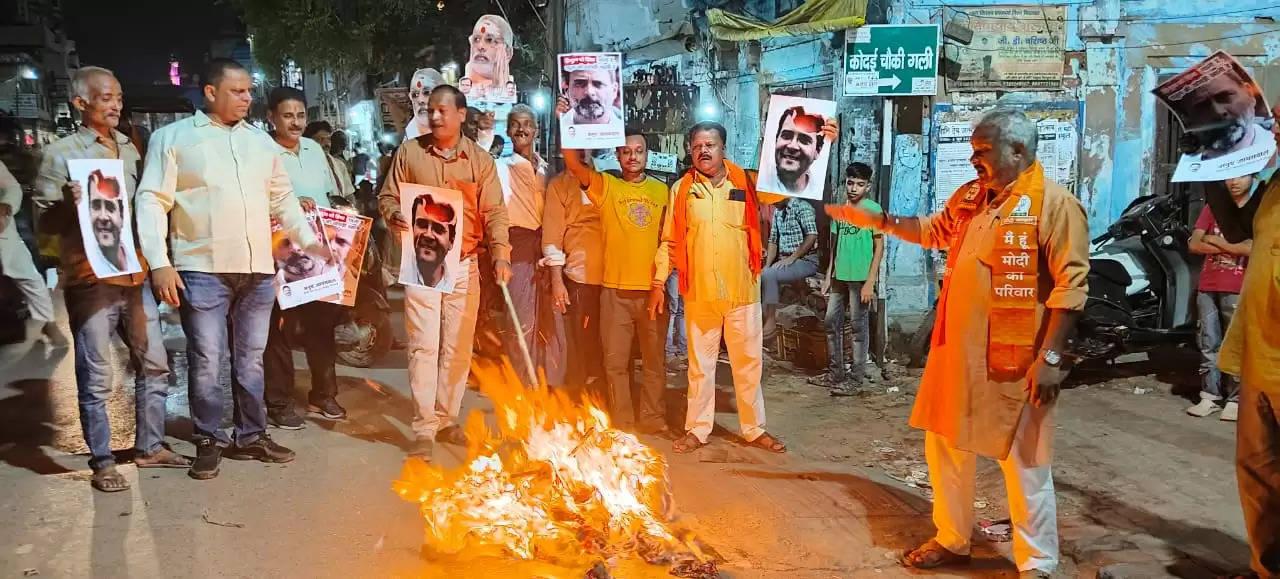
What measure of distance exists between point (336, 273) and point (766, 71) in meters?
8.88

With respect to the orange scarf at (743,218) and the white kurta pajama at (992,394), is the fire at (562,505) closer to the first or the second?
the white kurta pajama at (992,394)

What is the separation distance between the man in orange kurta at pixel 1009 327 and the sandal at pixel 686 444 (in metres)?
2.09

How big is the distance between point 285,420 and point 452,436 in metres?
1.31

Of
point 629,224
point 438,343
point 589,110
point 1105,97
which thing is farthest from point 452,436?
point 1105,97

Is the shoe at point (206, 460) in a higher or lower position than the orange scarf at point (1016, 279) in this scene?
lower

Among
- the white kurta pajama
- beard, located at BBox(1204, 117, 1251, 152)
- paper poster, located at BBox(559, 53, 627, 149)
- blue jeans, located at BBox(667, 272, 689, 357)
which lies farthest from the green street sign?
the white kurta pajama

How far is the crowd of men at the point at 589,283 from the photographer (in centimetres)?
378

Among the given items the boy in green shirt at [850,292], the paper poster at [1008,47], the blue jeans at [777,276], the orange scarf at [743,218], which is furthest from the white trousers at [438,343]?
the paper poster at [1008,47]

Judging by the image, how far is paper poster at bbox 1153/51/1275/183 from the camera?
3.74 meters

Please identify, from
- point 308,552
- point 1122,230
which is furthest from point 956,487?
point 1122,230

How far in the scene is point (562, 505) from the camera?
4191mm

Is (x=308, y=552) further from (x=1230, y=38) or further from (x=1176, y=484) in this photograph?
(x=1230, y=38)

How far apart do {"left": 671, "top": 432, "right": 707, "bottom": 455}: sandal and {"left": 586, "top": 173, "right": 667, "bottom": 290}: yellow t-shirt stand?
1.09 metres

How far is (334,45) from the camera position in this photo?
954 inches
